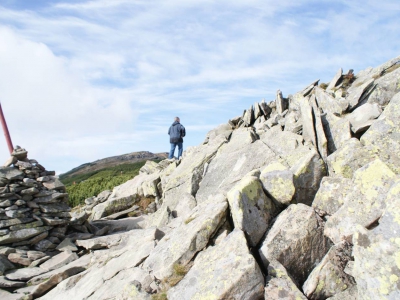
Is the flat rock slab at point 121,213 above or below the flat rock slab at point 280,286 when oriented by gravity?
below

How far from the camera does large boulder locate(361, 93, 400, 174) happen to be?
1162cm

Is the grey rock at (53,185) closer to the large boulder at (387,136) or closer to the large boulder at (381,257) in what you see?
the large boulder at (387,136)

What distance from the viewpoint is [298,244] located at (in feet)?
32.0

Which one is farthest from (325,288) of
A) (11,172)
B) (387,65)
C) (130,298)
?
(387,65)

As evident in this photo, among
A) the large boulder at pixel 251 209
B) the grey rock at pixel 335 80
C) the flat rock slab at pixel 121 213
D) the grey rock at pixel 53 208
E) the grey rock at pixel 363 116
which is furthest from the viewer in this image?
the grey rock at pixel 335 80

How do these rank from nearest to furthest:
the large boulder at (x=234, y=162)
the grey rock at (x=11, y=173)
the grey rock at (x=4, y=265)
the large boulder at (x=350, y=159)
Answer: the large boulder at (x=350, y=159) < the grey rock at (x=4, y=265) < the large boulder at (x=234, y=162) < the grey rock at (x=11, y=173)

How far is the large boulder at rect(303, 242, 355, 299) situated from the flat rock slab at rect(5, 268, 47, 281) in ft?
47.1

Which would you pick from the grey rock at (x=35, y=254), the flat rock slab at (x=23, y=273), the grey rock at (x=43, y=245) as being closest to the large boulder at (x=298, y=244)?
the flat rock slab at (x=23, y=273)

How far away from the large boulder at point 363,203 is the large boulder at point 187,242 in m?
3.59

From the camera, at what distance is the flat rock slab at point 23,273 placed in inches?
658

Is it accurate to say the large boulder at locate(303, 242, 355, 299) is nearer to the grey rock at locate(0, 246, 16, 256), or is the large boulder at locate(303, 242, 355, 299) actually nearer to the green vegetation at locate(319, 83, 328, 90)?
the grey rock at locate(0, 246, 16, 256)

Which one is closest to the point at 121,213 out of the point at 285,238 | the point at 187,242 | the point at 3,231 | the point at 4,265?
the point at 3,231

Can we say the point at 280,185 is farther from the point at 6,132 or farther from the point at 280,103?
the point at 6,132

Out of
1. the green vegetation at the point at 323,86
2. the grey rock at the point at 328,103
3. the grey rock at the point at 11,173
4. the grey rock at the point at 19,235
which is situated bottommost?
the grey rock at the point at 19,235
